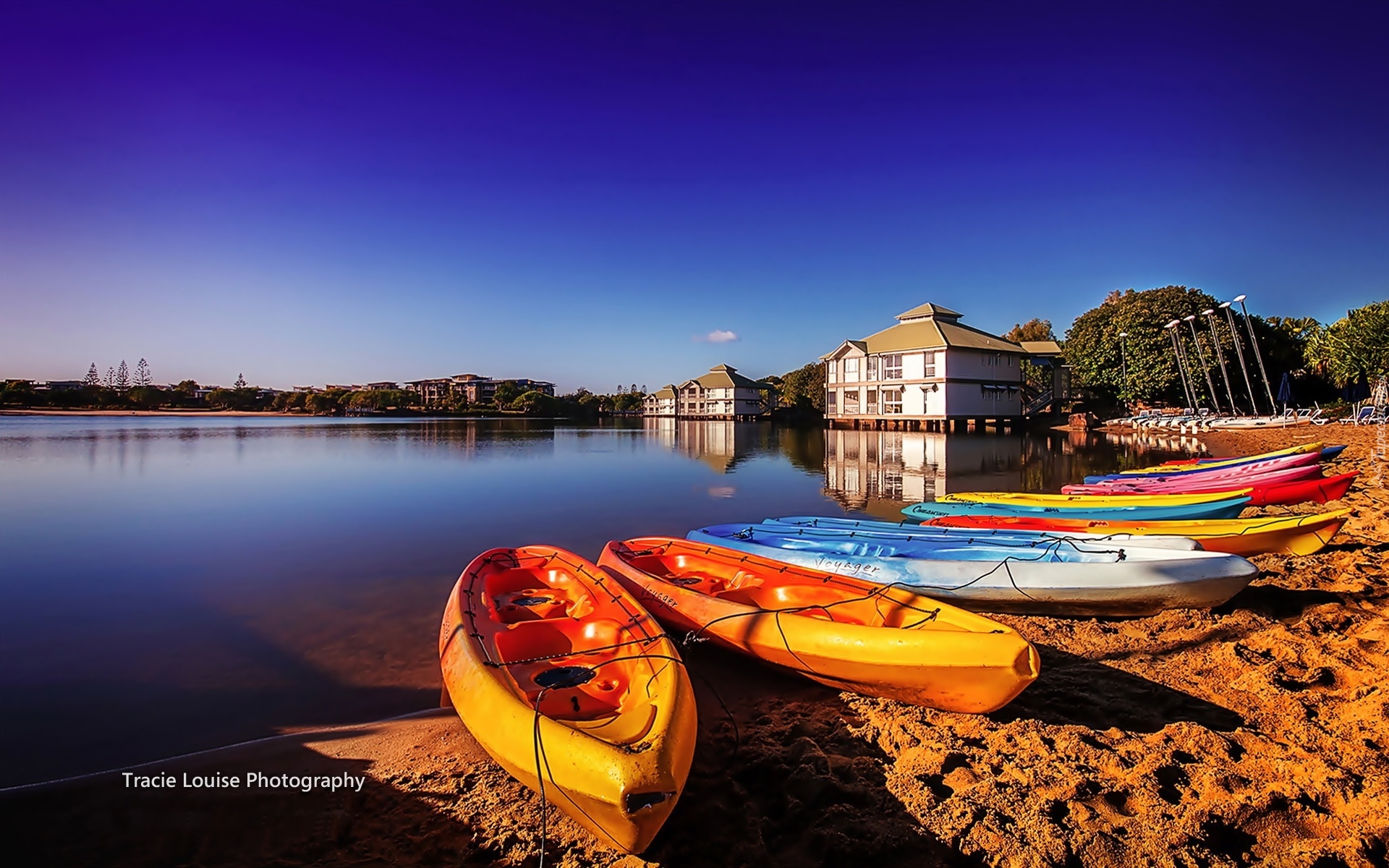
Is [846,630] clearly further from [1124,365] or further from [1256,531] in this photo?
[1124,365]

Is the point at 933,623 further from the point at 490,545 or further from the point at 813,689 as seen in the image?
the point at 490,545

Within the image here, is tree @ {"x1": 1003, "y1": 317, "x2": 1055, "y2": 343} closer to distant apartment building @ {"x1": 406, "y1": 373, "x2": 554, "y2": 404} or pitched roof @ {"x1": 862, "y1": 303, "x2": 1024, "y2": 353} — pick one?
pitched roof @ {"x1": 862, "y1": 303, "x2": 1024, "y2": 353}

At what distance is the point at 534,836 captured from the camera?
3.42 metres

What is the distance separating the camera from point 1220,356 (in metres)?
32.5

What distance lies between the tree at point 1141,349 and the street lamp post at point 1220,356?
27.7 inches

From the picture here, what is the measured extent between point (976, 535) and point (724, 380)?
70.7 m

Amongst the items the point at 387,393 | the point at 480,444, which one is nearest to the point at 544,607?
the point at 480,444

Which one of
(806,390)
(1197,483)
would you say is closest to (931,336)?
(806,390)

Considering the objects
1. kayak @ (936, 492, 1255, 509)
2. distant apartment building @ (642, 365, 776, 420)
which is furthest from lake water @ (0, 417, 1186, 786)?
distant apartment building @ (642, 365, 776, 420)

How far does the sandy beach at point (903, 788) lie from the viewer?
10.3ft

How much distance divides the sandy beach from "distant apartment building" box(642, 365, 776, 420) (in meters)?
71.8

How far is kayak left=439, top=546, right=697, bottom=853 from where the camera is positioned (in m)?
2.98

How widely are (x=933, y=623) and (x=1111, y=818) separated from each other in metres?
1.55

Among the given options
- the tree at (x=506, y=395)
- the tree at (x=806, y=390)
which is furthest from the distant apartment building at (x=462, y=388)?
the tree at (x=806, y=390)
